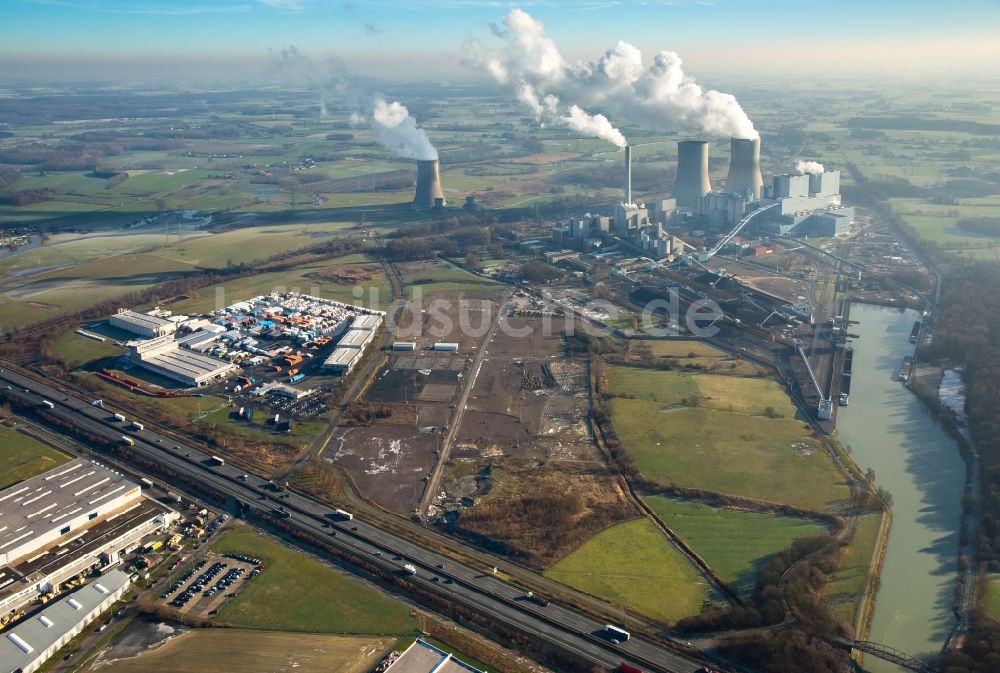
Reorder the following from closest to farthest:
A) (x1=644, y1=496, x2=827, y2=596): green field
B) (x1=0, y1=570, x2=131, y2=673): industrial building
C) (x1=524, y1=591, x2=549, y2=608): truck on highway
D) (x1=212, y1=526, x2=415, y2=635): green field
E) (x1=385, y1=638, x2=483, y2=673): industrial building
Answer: (x1=385, y1=638, x2=483, y2=673): industrial building → (x1=0, y1=570, x2=131, y2=673): industrial building → (x1=212, y1=526, x2=415, y2=635): green field → (x1=524, y1=591, x2=549, y2=608): truck on highway → (x1=644, y1=496, x2=827, y2=596): green field

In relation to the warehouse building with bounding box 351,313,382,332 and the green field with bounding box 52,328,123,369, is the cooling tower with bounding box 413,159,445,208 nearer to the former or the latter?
the warehouse building with bounding box 351,313,382,332

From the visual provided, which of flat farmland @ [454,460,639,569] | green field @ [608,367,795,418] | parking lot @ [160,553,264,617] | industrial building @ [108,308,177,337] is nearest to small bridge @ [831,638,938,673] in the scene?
flat farmland @ [454,460,639,569]

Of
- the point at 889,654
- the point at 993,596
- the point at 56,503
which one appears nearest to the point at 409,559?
the point at 56,503

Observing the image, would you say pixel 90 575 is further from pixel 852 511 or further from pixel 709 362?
pixel 709 362

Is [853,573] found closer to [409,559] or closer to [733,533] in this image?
[733,533]

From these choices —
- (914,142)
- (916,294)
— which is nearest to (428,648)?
(916,294)
